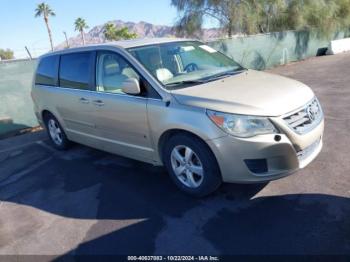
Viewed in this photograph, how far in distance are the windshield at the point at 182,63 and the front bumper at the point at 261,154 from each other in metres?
1.05

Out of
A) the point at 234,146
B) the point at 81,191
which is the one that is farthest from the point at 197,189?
the point at 81,191

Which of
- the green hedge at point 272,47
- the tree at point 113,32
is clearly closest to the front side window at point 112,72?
the green hedge at point 272,47

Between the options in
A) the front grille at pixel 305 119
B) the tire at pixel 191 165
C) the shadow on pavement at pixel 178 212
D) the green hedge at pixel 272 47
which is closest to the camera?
the shadow on pavement at pixel 178 212

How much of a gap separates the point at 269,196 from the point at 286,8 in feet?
65.7

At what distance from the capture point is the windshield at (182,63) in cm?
435

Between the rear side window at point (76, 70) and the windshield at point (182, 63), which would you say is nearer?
the windshield at point (182, 63)

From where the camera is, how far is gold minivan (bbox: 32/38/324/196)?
355 cm

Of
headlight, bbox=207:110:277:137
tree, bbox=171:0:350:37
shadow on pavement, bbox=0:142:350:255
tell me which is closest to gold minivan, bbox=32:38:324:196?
headlight, bbox=207:110:277:137

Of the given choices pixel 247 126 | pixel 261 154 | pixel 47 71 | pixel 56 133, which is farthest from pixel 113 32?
pixel 261 154

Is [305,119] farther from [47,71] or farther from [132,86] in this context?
[47,71]

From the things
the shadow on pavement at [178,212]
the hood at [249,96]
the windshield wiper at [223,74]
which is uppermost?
the windshield wiper at [223,74]

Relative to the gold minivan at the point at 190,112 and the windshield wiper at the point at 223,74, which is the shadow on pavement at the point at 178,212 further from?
the windshield wiper at the point at 223,74

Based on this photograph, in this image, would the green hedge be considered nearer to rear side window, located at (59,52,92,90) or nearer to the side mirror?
rear side window, located at (59,52,92,90)

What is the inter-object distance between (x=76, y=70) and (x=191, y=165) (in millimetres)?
2629
